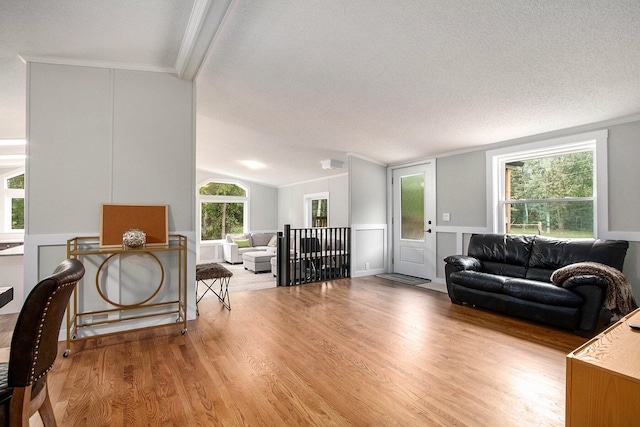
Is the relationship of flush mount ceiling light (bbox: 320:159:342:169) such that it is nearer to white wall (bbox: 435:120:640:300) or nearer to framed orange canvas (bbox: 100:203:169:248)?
white wall (bbox: 435:120:640:300)

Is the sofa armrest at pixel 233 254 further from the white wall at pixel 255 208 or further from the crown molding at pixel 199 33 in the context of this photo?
the crown molding at pixel 199 33

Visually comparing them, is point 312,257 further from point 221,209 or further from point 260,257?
point 221,209

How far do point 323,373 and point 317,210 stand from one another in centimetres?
612

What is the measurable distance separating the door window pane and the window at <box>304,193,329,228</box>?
7.45 feet

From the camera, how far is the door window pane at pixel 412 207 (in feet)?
18.7

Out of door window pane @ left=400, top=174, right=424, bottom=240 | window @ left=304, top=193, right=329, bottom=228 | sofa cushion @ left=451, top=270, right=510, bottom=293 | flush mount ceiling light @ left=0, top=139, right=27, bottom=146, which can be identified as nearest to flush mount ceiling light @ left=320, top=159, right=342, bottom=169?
door window pane @ left=400, top=174, right=424, bottom=240

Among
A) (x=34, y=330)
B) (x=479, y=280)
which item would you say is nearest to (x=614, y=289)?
(x=479, y=280)

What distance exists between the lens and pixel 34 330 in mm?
1125

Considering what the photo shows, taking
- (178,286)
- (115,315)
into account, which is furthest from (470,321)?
(115,315)

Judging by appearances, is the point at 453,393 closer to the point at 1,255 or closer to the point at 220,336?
the point at 220,336

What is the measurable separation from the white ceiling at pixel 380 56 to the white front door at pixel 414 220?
1.45 m

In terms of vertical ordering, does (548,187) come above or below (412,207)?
above

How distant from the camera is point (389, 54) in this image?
262cm

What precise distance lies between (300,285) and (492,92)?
3897mm
